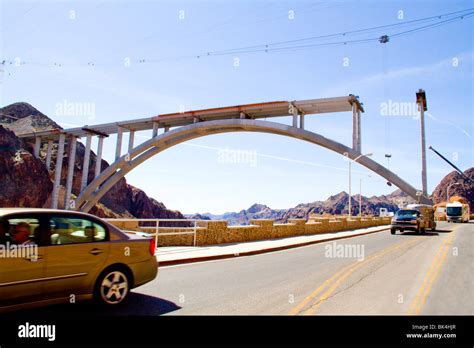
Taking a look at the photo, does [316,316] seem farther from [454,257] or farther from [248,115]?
[248,115]

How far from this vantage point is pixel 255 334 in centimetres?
421

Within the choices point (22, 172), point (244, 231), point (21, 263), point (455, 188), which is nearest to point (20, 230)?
point (21, 263)

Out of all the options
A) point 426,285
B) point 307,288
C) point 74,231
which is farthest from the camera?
point 426,285

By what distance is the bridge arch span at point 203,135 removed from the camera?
38500mm

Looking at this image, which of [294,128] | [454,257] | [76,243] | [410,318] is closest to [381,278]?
[410,318]

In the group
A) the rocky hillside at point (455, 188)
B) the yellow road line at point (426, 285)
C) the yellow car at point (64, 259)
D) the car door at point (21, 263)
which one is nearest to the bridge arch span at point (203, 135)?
the yellow road line at point (426, 285)

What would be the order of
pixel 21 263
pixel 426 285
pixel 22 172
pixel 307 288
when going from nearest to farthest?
pixel 21 263, pixel 307 288, pixel 426 285, pixel 22 172

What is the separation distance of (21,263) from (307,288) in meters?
4.92

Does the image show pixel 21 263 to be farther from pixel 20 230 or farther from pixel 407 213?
pixel 407 213

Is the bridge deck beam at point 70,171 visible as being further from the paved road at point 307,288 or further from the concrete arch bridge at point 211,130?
the paved road at point 307,288

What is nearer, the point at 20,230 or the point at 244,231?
the point at 20,230

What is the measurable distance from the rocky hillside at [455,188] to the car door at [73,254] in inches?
7011

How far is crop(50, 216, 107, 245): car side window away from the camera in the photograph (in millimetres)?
4855

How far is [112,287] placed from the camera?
5219 mm
